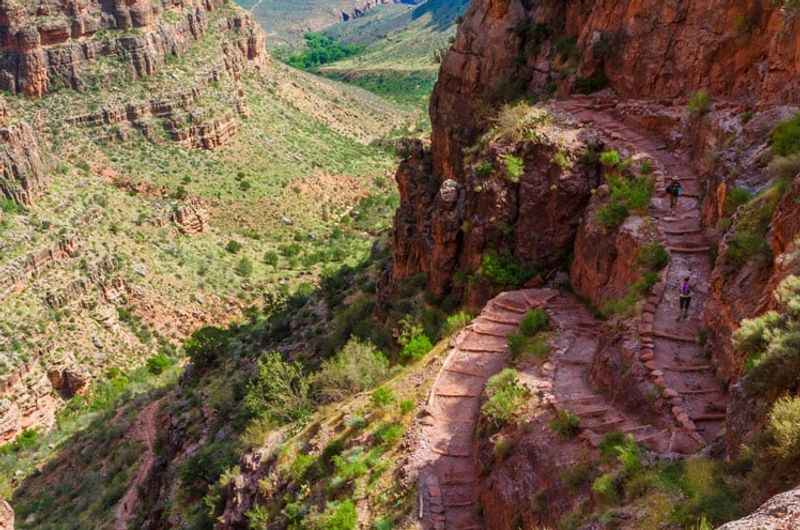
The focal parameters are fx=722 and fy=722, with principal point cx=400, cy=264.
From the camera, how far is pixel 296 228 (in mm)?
73250

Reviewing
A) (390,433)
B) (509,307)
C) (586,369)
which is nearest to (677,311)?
(586,369)

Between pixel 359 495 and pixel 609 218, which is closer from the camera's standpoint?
pixel 359 495

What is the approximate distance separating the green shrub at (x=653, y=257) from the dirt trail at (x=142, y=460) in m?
23.9

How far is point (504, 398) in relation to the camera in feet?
48.6

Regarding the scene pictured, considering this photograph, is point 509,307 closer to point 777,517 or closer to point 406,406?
point 406,406

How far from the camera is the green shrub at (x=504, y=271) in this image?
2311cm

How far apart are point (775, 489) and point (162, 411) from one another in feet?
121

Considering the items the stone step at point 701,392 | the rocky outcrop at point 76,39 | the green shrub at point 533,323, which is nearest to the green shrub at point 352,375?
the green shrub at point 533,323

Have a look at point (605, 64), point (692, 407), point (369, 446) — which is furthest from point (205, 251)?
point (692, 407)

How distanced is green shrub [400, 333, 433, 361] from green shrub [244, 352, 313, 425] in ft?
12.0

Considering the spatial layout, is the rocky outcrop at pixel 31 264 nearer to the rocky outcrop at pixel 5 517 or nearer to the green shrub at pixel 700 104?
the rocky outcrop at pixel 5 517

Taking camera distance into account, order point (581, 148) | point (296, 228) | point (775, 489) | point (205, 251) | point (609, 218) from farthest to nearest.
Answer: point (296, 228)
point (205, 251)
point (581, 148)
point (609, 218)
point (775, 489)

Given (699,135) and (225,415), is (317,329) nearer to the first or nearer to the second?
(225,415)

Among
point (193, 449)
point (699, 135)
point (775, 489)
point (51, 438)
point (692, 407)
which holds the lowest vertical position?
point (51, 438)
